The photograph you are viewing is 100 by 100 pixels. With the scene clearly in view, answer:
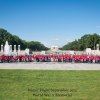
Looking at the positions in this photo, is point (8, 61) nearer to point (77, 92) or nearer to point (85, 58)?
point (85, 58)

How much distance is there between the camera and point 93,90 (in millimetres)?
12656

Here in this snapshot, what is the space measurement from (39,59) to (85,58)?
6476mm

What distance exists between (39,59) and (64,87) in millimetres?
25110

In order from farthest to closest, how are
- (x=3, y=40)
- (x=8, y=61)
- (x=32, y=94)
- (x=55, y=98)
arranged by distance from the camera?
(x=3, y=40) → (x=8, y=61) → (x=32, y=94) → (x=55, y=98)

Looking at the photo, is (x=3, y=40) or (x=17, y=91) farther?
(x=3, y=40)

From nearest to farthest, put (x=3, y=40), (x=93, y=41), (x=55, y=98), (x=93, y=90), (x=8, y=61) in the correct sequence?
(x=55, y=98) < (x=93, y=90) < (x=8, y=61) < (x=3, y=40) < (x=93, y=41)

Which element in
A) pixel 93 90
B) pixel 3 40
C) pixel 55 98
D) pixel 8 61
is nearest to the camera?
pixel 55 98

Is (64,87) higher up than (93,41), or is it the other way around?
(93,41)

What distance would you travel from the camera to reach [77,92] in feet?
39.7

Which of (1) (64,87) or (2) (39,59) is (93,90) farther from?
(2) (39,59)

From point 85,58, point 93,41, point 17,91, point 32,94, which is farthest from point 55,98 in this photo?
point 93,41

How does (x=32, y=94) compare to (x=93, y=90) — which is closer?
(x=32, y=94)

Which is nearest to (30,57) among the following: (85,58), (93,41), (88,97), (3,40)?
(85,58)

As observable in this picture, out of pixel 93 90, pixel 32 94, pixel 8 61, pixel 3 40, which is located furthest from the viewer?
pixel 3 40
